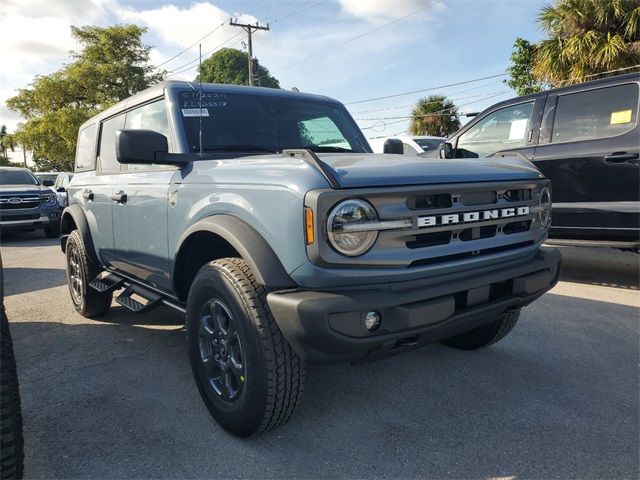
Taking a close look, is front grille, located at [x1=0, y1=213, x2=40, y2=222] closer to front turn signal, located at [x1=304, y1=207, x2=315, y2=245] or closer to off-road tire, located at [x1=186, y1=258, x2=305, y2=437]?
off-road tire, located at [x1=186, y1=258, x2=305, y2=437]

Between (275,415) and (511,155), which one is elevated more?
(511,155)

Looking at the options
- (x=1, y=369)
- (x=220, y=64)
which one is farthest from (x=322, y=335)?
(x=220, y=64)

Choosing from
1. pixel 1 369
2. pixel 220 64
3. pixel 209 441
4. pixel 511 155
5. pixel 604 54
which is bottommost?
pixel 209 441

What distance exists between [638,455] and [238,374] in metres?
1.91

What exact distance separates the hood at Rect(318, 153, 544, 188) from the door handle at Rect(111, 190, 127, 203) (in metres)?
1.63

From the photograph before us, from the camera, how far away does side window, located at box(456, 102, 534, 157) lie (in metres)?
5.61

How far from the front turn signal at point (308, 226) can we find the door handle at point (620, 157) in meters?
4.05

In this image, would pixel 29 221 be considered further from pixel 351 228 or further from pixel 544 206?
pixel 544 206

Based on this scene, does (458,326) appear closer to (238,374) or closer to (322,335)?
(322,335)

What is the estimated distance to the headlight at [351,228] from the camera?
1976 mm

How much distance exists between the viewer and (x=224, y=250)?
2688mm

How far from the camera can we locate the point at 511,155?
3145 millimetres

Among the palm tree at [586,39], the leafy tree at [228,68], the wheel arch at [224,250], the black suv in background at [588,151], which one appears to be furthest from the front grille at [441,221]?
the leafy tree at [228,68]

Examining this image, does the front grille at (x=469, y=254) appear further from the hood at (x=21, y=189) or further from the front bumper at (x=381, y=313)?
the hood at (x=21, y=189)
